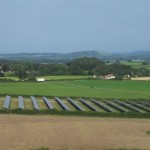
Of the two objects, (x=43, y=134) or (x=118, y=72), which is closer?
(x=43, y=134)

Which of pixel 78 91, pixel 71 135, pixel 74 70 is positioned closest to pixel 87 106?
pixel 71 135

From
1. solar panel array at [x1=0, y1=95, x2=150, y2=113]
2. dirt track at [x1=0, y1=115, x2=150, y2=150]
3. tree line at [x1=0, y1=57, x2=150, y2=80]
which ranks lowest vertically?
tree line at [x1=0, y1=57, x2=150, y2=80]

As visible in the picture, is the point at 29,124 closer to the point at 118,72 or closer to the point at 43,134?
the point at 43,134

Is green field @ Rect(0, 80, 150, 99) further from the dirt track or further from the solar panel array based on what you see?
the dirt track

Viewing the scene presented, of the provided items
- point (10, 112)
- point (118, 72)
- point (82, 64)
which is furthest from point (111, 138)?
point (82, 64)

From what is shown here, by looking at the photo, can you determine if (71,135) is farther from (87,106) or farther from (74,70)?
(74,70)

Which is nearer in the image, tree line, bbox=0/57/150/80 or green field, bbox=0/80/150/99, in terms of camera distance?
green field, bbox=0/80/150/99

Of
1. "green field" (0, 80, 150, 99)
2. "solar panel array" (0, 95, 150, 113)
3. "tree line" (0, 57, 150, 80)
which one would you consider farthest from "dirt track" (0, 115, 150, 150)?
"tree line" (0, 57, 150, 80)

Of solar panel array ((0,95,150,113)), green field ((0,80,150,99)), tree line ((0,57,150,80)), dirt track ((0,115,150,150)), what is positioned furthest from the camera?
tree line ((0,57,150,80))
